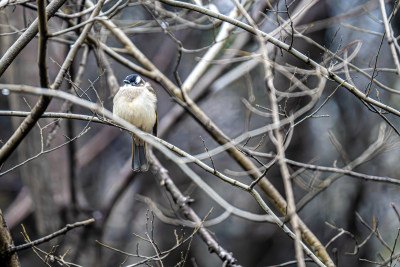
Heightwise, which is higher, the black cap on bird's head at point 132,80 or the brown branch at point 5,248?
the black cap on bird's head at point 132,80

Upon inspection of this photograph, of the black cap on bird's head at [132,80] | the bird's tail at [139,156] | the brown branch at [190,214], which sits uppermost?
the black cap on bird's head at [132,80]

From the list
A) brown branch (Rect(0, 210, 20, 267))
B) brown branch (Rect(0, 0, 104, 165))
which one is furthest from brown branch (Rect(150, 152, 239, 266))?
brown branch (Rect(0, 0, 104, 165))

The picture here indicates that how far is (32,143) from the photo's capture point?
6848mm

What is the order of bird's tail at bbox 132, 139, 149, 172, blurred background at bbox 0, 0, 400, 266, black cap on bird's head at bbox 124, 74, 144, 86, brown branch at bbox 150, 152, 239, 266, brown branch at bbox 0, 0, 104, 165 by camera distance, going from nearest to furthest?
1. brown branch at bbox 0, 0, 104, 165
2. brown branch at bbox 150, 152, 239, 266
3. bird's tail at bbox 132, 139, 149, 172
4. black cap on bird's head at bbox 124, 74, 144, 86
5. blurred background at bbox 0, 0, 400, 266

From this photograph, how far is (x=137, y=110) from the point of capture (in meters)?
4.75

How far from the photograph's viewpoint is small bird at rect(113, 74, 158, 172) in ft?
15.5

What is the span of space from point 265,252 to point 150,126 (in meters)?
6.47

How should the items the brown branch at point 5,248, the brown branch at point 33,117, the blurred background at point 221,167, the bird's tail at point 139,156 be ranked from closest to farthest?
the brown branch at point 33,117, the brown branch at point 5,248, the bird's tail at point 139,156, the blurred background at point 221,167

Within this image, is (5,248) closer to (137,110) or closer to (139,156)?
(139,156)

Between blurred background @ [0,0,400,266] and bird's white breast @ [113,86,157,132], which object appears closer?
bird's white breast @ [113,86,157,132]

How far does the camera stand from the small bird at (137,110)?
4.71 metres

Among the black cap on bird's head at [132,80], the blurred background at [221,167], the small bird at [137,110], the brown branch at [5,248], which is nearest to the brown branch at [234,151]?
the black cap on bird's head at [132,80]

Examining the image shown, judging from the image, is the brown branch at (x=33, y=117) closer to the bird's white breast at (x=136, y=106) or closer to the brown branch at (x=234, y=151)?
the brown branch at (x=234, y=151)

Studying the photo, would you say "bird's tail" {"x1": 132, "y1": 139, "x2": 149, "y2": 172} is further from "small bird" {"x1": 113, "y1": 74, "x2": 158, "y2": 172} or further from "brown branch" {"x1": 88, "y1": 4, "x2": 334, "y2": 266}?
"brown branch" {"x1": 88, "y1": 4, "x2": 334, "y2": 266}
